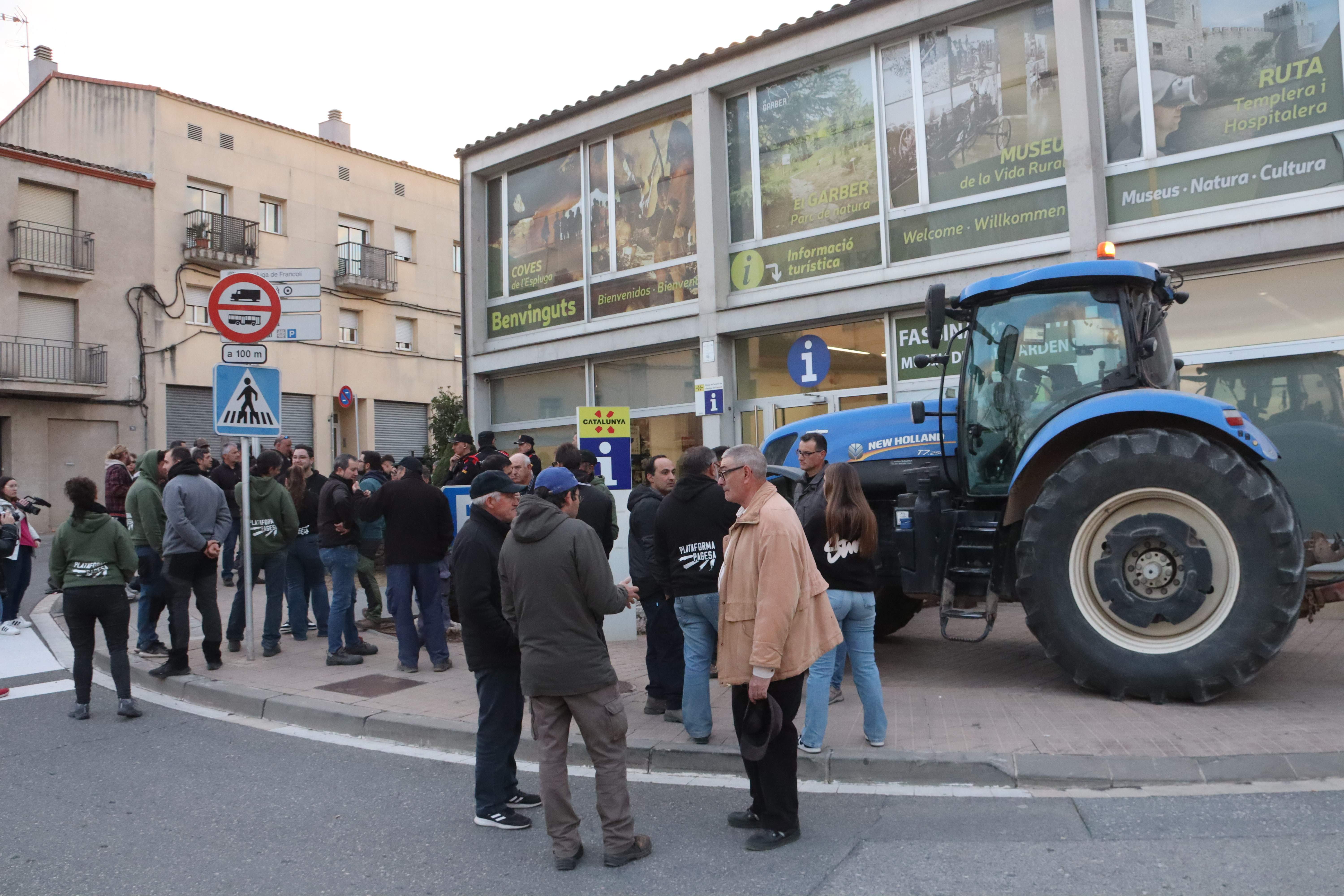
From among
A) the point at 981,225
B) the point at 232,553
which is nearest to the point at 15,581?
the point at 232,553

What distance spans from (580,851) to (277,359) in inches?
1040

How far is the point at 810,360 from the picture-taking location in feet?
35.5

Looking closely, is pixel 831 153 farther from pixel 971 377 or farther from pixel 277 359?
pixel 277 359

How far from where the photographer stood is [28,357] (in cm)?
2398

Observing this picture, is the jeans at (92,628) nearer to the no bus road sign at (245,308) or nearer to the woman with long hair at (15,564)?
the no bus road sign at (245,308)

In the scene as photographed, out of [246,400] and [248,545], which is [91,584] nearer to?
[248,545]

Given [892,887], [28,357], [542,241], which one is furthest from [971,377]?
[28,357]

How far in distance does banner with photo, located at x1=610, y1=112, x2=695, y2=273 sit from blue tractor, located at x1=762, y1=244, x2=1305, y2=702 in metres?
→ 7.11

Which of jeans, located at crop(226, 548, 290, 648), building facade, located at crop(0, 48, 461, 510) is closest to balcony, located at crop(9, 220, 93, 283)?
building facade, located at crop(0, 48, 461, 510)

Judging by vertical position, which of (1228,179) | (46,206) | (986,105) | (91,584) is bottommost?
(91,584)

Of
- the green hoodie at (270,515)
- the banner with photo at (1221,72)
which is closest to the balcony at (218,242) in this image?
the green hoodie at (270,515)

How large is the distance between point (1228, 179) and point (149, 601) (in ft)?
36.4

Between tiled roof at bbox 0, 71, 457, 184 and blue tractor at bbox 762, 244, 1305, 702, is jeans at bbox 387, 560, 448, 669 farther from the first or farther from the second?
Answer: tiled roof at bbox 0, 71, 457, 184

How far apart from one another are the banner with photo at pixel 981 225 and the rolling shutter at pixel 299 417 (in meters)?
21.4
